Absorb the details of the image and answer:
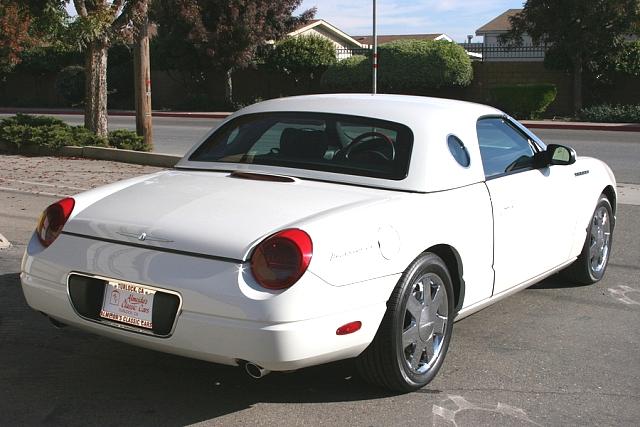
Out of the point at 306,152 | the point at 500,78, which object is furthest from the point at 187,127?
the point at 306,152

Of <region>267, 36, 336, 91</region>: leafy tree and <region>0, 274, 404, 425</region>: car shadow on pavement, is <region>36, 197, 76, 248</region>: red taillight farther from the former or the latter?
<region>267, 36, 336, 91</region>: leafy tree

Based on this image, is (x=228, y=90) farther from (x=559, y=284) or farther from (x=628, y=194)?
(x=559, y=284)

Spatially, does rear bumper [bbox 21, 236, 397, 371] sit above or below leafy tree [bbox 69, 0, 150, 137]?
below

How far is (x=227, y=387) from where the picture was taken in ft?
14.5


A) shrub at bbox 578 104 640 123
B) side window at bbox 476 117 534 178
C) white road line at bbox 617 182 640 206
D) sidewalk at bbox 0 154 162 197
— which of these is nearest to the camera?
side window at bbox 476 117 534 178

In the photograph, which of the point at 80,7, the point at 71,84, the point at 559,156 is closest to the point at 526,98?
the point at 80,7

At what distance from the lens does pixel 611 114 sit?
2805 cm

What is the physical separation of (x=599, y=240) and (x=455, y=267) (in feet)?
8.02

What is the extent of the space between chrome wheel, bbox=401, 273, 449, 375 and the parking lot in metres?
0.17

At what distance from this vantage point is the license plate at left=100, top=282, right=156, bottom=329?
12.9 feet

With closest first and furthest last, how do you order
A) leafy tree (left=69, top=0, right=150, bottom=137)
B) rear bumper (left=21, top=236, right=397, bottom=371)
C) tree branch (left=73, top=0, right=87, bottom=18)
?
rear bumper (left=21, top=236, right=397, bottom=371) → leafy tree (left=69, top=0, right=150, bottom=137) → tree branch (left=73, top=0, right=87, bottom=18)

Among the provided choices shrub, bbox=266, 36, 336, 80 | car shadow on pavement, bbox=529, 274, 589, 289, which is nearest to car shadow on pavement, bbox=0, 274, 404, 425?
car shadow on pavement, bbox=529, 274, 589, 289

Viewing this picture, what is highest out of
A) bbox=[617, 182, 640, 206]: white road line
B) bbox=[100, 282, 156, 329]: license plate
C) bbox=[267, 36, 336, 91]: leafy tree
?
bbox=[267, 36, 336, 91]: leafy tree

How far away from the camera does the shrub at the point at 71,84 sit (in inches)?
1594
